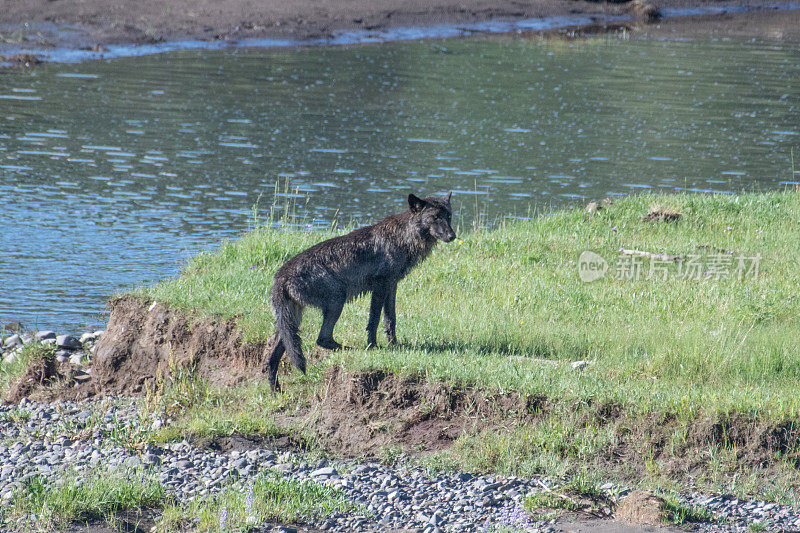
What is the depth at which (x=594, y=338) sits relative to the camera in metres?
9.40

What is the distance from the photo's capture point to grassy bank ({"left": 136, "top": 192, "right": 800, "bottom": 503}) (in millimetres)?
7562

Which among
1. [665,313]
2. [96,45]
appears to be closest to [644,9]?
[96,45]

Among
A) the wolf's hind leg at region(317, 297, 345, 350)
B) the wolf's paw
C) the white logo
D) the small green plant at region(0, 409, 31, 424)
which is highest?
the white logo

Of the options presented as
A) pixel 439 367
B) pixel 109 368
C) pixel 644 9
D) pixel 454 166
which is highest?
pixel 644 9

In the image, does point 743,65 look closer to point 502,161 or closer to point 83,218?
point 502,161

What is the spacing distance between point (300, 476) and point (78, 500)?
5.56 ft

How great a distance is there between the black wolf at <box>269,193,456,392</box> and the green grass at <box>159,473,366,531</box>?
1.51 metres

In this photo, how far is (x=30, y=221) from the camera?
16359mm

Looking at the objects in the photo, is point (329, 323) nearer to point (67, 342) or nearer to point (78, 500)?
point (78, 500)

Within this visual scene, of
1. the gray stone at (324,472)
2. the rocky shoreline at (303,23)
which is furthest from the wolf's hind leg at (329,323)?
the rocky shoreline at (303,23)

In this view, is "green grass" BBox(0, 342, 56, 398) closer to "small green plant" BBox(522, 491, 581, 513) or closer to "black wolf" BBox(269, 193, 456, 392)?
"black wolf" BBox(269, 193, 456, 392)

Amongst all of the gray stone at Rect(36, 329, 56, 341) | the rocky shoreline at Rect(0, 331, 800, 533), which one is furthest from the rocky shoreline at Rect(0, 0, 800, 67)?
the rocky shoreline at Rect(0, 331, 800, 533)

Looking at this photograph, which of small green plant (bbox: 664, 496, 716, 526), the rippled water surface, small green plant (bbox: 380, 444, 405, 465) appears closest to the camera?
small green plant (bbox: 664, 496, 716, 526)

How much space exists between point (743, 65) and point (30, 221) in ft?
93.5
